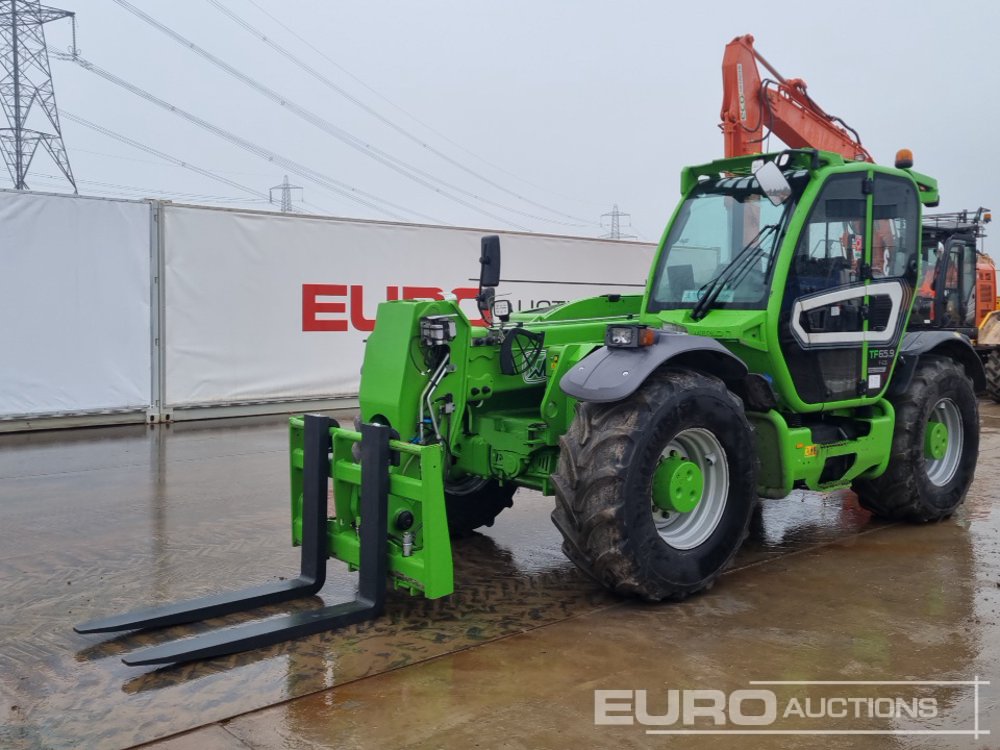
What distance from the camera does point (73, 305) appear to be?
10.9 m

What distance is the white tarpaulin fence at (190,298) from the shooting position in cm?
1066

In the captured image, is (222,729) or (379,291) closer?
(222,729)

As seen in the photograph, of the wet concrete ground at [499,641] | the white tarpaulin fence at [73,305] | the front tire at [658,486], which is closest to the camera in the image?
the wet concrete ground at [499,641]

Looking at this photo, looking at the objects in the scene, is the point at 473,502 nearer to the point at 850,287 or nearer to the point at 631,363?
the point at 631,363

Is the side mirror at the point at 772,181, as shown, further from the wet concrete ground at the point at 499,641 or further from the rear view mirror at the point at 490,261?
the wet concrete ground at the point at 499,641

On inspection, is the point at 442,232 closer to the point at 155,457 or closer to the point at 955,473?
the point at 155,457

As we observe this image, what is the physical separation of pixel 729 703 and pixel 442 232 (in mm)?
11212

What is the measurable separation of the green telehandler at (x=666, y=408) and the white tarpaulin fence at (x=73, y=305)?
6.80 metres

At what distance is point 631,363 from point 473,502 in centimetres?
188

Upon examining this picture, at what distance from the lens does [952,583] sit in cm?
508

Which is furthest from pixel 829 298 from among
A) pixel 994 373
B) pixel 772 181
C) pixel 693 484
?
pixel 994 373

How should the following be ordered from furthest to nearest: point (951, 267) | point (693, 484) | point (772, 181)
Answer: point (951, 267) < point (772, 181) < point (693, 484)

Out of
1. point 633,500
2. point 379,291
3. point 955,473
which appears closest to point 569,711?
point 633,500

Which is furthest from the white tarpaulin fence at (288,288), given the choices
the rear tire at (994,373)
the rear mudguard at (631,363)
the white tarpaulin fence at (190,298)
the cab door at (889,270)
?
the rear mudguard at (631,363)
